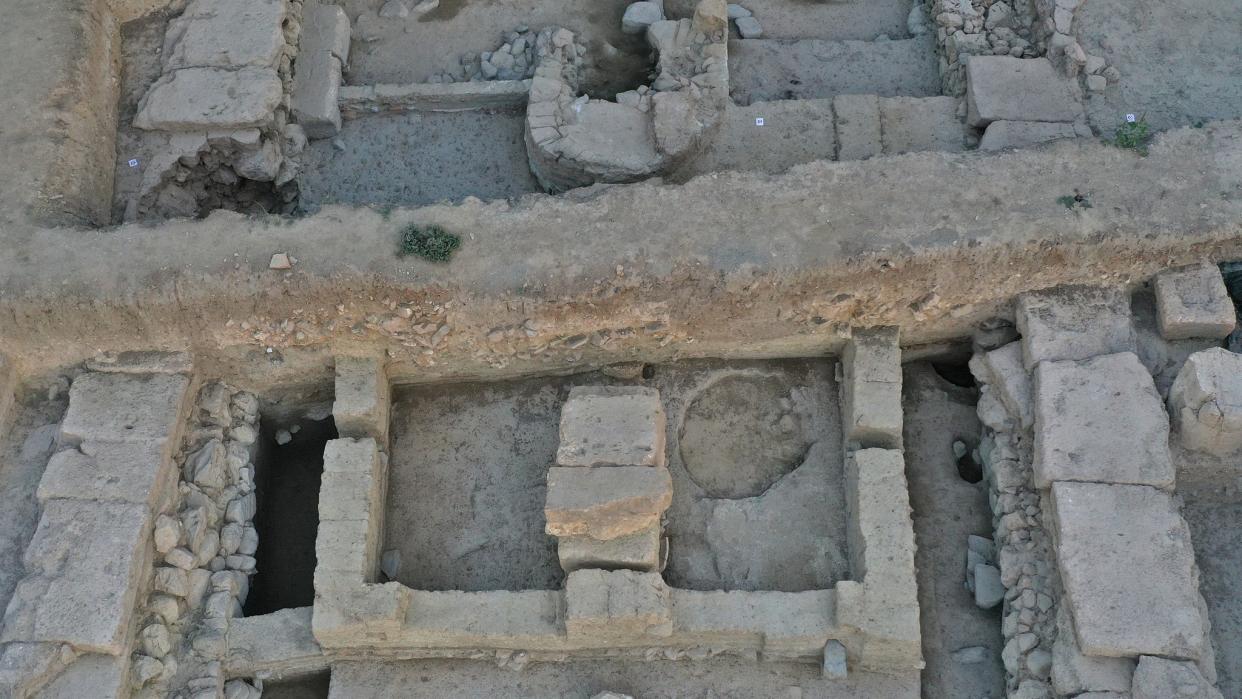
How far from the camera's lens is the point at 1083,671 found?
6.34 meters

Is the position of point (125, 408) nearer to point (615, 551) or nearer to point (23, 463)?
point (23, 463)

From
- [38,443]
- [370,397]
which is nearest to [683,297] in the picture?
[370,397]

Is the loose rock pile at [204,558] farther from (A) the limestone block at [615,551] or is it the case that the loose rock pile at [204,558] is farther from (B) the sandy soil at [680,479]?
(A) the limestone block at [615,551]

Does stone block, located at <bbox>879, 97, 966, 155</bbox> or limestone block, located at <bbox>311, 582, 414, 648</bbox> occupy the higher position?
stone block, located at <bbox>879, 97, 966, 155</bbox>

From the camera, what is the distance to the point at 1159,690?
6125mm

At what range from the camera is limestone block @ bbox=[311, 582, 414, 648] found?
6.71 m

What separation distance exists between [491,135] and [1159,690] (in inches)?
228

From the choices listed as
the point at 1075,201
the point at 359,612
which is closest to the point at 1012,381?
the point at 1075,201

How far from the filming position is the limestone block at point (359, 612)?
6.71 meters

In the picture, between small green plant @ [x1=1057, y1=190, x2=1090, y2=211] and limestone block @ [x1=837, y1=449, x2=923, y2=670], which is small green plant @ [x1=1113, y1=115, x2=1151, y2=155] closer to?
small green plant @ [x1=1057, y1=190, x2=1090, y2=211]

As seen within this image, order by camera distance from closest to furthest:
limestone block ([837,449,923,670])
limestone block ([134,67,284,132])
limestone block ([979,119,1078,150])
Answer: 1. limestone block ([837,449,923,670])
2. limestone block ([979,119,1078,150])
3. limestone block ([134,67,284,132])

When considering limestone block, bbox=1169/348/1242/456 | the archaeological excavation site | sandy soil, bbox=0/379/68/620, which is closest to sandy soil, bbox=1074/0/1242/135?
the archaeological excavation site

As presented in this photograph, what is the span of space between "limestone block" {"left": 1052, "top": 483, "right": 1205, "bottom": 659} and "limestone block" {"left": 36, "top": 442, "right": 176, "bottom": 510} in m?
5.17

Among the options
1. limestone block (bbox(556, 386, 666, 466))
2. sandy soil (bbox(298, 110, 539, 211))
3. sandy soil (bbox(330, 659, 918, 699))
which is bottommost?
sandy soil (bbox(330, 659, 918, 699))
